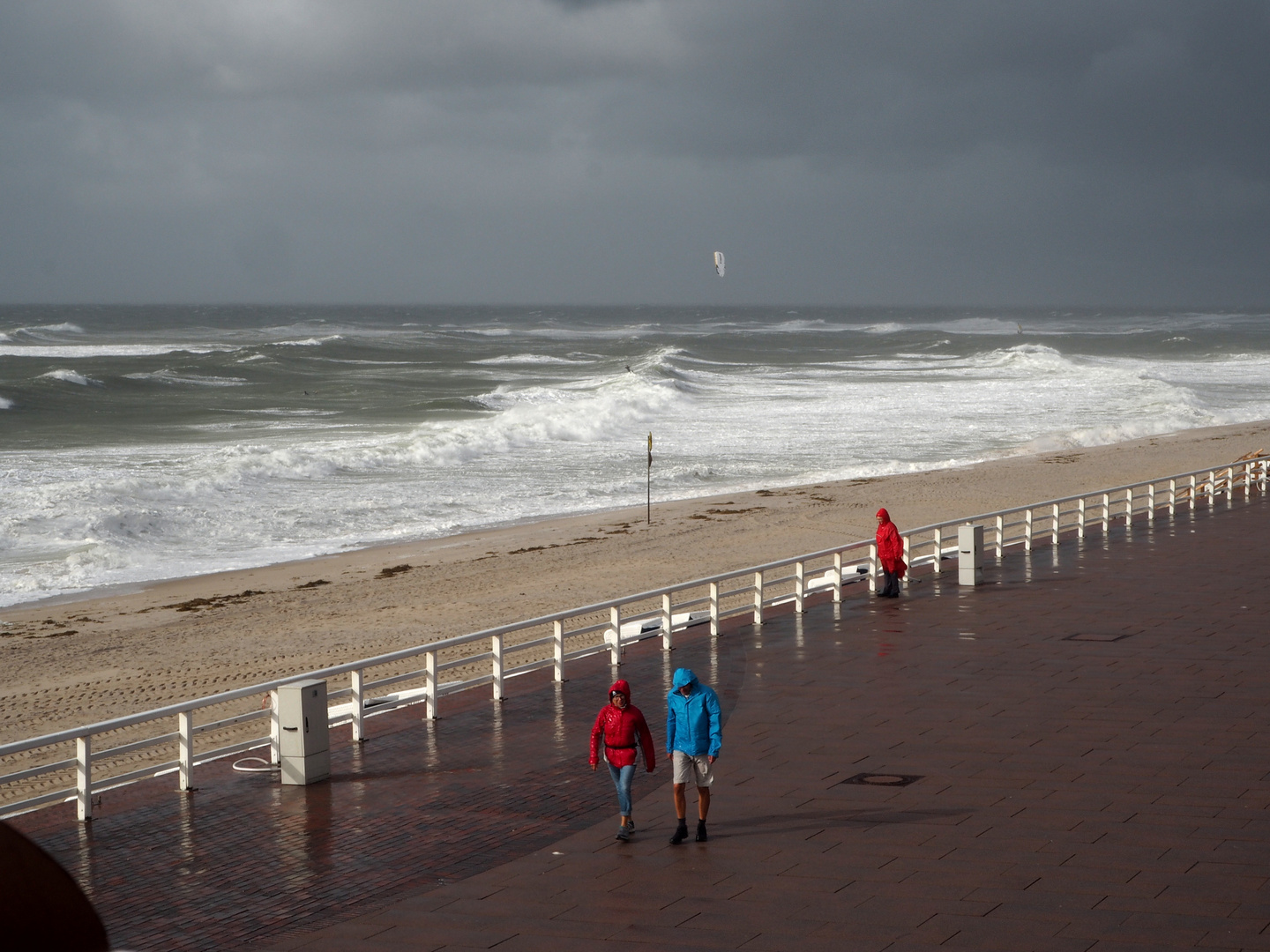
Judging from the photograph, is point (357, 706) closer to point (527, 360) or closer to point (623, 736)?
point (623, 736)

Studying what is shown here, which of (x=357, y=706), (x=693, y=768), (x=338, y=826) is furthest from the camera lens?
(x=357, y=706)

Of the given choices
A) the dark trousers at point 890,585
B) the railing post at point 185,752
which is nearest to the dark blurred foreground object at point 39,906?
the railing post at point 185,752

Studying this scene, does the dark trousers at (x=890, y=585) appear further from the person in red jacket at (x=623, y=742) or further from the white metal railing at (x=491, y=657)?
the person in red jacket at (x=623, y=742)

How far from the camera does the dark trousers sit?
721 inches

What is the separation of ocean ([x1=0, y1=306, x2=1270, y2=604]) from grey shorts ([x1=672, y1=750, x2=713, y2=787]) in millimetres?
18318

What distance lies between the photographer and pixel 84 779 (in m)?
9.99

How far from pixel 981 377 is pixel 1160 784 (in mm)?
71506

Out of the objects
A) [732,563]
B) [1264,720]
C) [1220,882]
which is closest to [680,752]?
[1220,882]

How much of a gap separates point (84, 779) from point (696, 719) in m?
4.53

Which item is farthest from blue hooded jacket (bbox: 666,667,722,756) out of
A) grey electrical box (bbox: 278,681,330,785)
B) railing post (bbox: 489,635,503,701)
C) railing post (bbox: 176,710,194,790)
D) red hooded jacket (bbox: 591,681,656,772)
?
railing post (bbox: 489,635,503,701)

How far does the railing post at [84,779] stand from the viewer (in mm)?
9852

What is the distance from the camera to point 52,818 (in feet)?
33.4

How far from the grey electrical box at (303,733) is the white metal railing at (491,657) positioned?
17 cm

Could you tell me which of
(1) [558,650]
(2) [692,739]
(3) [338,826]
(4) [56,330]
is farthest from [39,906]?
(4) [56,330]
